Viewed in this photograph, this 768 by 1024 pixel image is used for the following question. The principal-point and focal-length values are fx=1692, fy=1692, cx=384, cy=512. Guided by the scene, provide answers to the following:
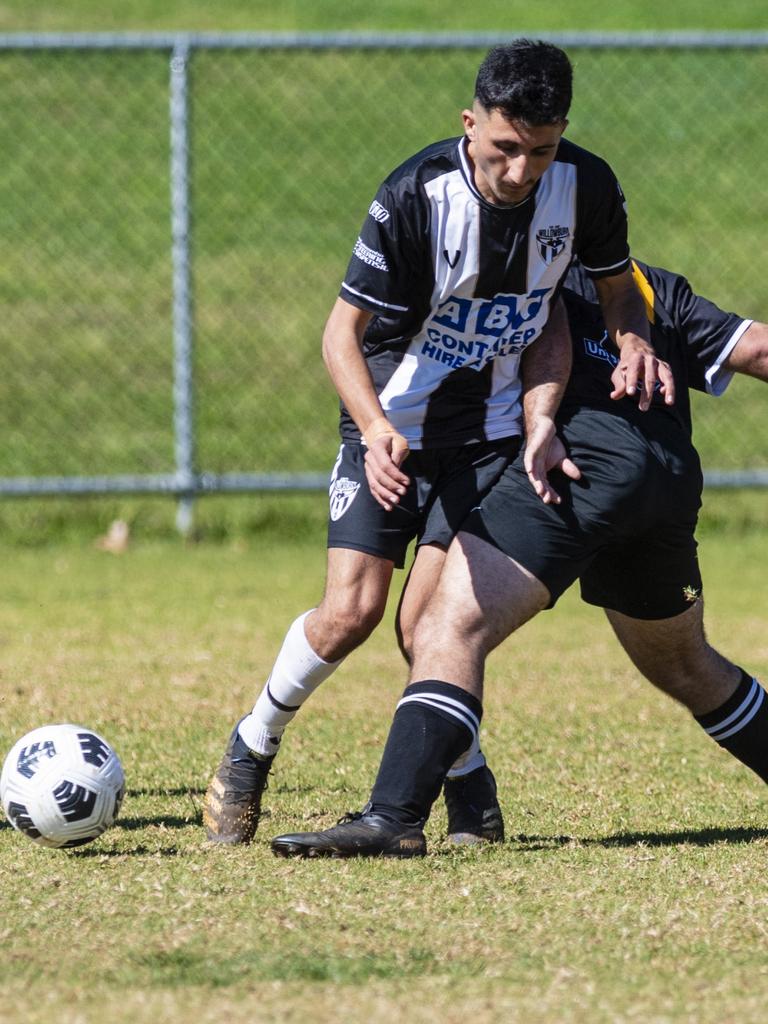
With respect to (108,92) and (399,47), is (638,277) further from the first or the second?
(108,92)

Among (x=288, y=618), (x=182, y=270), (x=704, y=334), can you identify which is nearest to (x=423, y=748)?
(x=704, y=334)

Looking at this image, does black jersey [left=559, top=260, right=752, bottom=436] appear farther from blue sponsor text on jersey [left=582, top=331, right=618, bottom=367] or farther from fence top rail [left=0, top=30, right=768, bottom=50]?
fence top rail [left=0, top=30, right=768, bottom=50]

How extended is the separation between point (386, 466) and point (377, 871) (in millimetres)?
1010

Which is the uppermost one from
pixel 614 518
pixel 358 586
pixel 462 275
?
pixel 462 275

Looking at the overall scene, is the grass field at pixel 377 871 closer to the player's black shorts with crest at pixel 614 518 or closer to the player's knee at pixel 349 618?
the player's knee at pixel 349 618

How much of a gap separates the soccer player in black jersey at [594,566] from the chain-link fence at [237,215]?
530cm

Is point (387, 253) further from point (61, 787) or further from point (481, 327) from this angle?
point (61, 787)

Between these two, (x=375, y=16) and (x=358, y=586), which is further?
(x=375, y=16)

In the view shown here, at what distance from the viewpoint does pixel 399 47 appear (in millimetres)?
9992

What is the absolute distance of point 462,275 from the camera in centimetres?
455

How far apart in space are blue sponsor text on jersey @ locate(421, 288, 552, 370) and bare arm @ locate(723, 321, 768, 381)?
0.59 m

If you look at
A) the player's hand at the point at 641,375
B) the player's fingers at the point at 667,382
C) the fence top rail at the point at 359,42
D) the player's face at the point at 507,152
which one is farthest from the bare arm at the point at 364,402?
the fence top rail at the point at 359,42

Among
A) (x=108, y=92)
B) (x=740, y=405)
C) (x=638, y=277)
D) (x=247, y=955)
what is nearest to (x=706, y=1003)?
(x=247, y=955)

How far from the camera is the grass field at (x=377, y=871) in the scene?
130 inches
